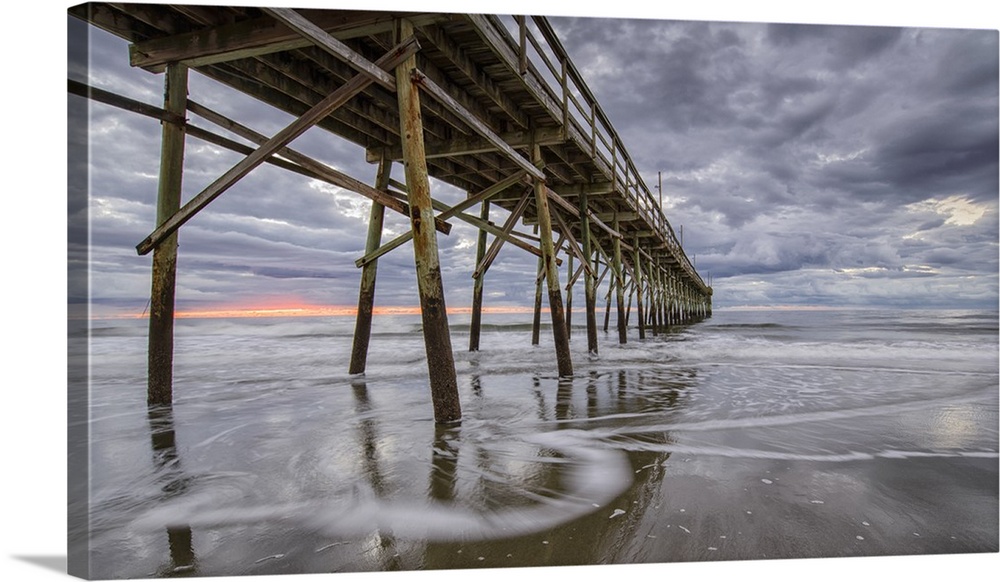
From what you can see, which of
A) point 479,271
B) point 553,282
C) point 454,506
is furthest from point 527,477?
point 553,282

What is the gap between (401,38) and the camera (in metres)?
4.06

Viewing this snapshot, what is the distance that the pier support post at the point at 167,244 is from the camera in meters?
4.20

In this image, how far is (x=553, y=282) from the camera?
7273 mm

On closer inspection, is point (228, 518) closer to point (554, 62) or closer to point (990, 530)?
point (990, 530)

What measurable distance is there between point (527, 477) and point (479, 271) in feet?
11.9

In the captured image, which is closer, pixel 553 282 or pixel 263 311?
pixel 263 311

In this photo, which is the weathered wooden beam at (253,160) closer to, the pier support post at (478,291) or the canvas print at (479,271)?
the canvas print at (479,271)

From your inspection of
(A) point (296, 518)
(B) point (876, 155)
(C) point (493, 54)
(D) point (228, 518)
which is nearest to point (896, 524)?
(A) point (296, 518)

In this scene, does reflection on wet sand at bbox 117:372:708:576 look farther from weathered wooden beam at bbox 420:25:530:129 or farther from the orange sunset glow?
weathered wooden beam at bbox 420:25:530:129

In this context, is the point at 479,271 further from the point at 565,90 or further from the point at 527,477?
the point at 527,477

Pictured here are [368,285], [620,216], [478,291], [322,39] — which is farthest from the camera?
[620,216]

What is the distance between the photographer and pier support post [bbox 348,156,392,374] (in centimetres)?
685

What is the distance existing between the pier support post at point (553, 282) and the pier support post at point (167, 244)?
4.46 metres

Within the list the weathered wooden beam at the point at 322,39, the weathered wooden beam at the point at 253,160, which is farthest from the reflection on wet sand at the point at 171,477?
the weathered wooden beam at the point at 322,39
